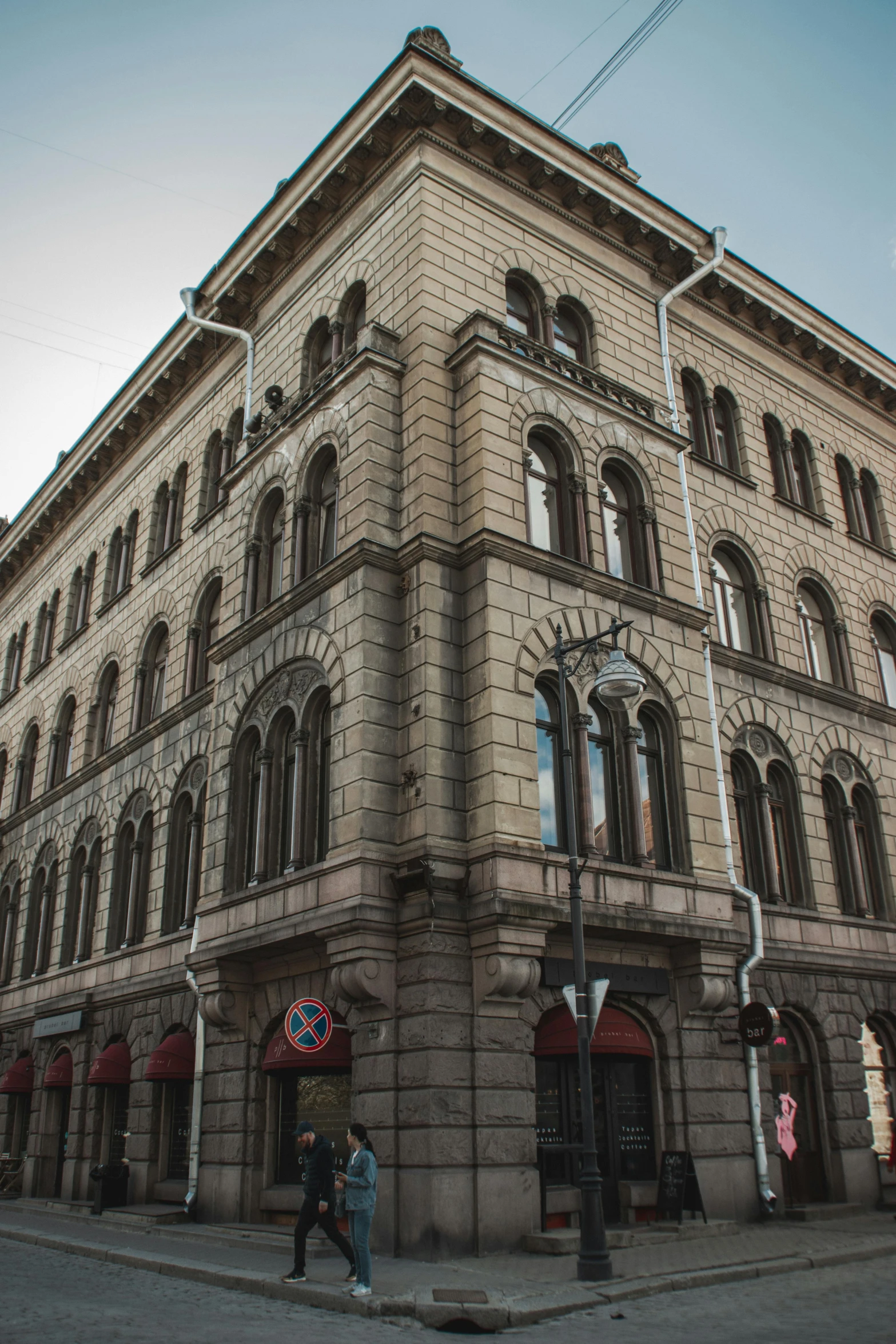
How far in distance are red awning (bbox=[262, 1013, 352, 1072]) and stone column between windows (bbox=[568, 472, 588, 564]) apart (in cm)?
914

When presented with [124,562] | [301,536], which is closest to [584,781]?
[301,536]

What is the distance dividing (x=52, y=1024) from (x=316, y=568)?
1404 centimetres

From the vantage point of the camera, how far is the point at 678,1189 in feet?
53.5

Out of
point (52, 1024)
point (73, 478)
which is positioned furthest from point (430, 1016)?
point (73, 478)

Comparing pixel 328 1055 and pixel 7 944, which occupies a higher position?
pixel 7 944

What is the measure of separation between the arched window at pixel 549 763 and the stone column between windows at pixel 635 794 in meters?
1.23

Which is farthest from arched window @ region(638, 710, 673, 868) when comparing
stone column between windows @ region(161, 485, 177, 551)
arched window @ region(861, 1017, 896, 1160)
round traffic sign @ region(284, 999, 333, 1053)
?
stone column between windows @ region(161, 485, 177, 551)

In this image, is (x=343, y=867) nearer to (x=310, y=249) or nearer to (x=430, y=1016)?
(x=430, y=1016)

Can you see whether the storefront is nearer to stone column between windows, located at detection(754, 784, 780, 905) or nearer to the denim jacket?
the denim jacket

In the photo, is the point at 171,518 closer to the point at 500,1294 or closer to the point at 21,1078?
the point at 21,1078

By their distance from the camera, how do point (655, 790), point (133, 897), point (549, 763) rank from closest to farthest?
point (549, 763)
point (655, 790)
point (133, 897)

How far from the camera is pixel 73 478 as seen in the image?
110 feet

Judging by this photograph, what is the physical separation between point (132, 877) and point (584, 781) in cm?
1281

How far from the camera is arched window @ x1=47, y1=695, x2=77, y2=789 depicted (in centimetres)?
3191
